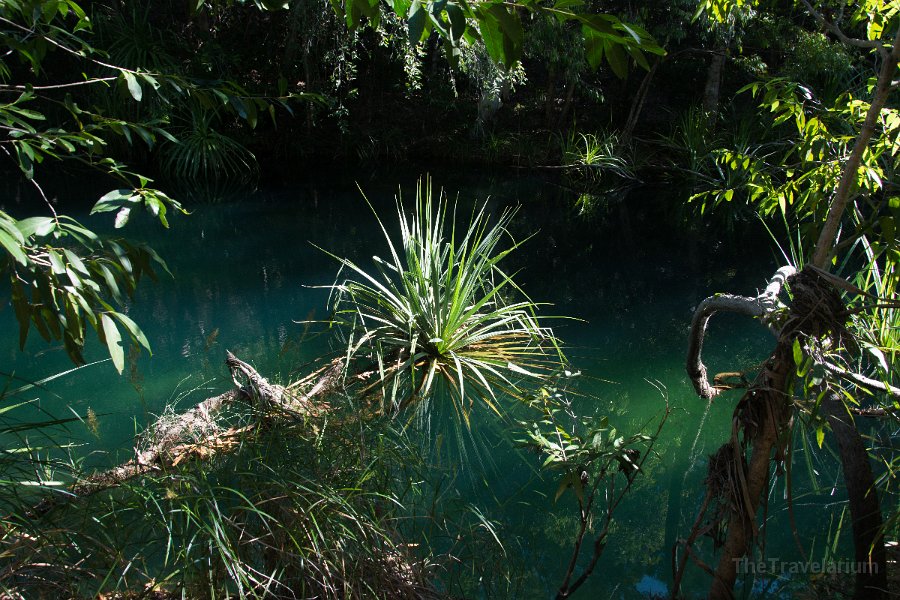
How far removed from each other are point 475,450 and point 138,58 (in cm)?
682

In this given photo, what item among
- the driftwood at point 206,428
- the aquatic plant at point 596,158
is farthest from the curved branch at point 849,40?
the aquatic plant at point 596,158

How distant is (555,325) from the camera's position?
4.19 meters

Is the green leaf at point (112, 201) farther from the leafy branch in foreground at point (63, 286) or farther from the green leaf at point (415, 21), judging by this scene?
the green leaf at point (415, 21)

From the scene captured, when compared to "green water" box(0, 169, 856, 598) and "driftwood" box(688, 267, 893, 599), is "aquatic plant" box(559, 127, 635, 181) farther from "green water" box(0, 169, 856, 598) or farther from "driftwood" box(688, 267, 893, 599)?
"driftwood" box(688, 267, 893, 599)

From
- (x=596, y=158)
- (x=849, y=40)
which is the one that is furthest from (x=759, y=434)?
(x=596, y=158)

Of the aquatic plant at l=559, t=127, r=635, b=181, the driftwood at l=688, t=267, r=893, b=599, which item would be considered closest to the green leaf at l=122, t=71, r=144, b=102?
the driftwood at l=688, t=267, r=893, b=599

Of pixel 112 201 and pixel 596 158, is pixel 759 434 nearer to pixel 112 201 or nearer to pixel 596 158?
pixel 112 201

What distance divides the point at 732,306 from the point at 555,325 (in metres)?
2.27

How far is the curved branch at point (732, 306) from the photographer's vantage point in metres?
1.75

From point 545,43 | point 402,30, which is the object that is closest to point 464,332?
point 402,30

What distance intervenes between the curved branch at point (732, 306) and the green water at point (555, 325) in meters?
0.50

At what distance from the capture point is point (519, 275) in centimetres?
516

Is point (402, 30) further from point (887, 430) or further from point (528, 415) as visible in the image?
point (887, 430)

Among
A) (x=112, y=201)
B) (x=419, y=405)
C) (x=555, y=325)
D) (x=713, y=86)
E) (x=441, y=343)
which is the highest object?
(x=112, y=201)
